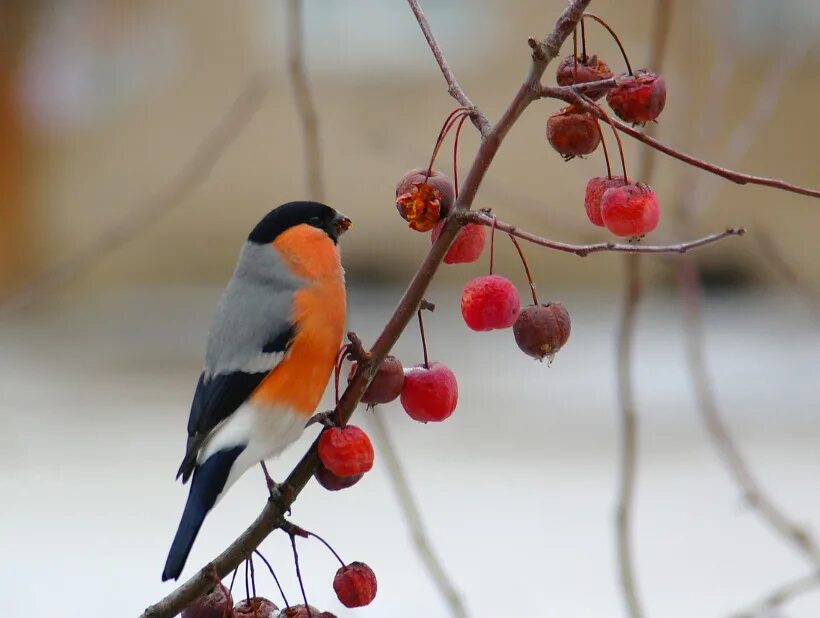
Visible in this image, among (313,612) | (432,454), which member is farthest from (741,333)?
(313,612)

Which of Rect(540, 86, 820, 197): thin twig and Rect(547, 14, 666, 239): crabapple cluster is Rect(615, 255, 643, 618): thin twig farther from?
Rect(540, 86, 820, 197): thin twig

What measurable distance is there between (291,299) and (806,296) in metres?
0.55

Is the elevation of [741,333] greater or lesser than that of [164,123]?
lesser

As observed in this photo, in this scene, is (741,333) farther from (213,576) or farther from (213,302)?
(213,576)

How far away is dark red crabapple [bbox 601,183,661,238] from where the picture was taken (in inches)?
33.0

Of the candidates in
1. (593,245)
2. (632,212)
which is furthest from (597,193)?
(593,245)

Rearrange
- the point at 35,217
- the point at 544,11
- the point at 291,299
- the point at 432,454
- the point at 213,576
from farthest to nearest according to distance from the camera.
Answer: the point at 35,217 → the point at 544,11 → the point at 432,454 → the point at 291,299 → the point at 213,576

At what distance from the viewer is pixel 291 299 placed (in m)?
1.21

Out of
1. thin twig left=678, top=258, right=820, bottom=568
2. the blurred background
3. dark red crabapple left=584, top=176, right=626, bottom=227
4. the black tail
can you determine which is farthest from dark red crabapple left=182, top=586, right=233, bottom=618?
the blurred background

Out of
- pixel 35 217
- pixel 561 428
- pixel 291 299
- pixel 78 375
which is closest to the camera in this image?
pixel 291 299

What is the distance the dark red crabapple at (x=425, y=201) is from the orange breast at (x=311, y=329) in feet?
1.12

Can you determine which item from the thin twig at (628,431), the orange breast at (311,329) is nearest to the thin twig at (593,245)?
the thin twig at (628,431)

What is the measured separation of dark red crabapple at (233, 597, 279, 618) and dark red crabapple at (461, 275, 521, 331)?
263 millimetres

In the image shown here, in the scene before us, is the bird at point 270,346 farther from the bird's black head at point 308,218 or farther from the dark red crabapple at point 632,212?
the dark red crabapple at point 632,212
